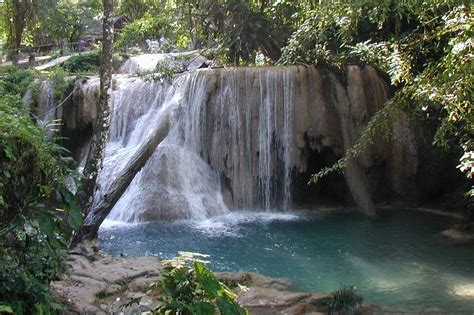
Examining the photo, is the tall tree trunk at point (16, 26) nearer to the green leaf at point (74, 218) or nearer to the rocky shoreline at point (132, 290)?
the rocky shoreline at point (132, 290)

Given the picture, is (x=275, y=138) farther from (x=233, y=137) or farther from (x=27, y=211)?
(x=27, y=211)

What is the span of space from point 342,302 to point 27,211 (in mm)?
3684

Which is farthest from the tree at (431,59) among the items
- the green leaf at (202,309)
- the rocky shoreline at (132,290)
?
the green leaf at (202,309)

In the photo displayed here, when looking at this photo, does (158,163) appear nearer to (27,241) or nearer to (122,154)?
(122,154)

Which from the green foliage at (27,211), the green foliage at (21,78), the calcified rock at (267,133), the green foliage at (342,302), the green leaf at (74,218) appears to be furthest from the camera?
the green foliage at (21,78)

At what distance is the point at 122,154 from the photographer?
13023 millimetres

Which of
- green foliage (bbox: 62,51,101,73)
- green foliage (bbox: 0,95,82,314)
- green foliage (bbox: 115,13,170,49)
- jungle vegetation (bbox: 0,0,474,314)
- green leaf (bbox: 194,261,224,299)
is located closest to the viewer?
green foliage (bbox: 0,95,82,314)

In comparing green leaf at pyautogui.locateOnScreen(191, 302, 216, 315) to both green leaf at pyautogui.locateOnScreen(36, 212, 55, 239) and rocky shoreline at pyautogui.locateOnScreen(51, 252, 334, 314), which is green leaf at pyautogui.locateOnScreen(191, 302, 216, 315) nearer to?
rocky shoreline at pyautogui.locateOnScreen(51, 252, 334, 314)

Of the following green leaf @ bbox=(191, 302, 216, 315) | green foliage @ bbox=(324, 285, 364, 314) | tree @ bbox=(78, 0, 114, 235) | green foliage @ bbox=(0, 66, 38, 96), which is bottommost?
green foliage @ bbox=(324, 285, 364, 314)

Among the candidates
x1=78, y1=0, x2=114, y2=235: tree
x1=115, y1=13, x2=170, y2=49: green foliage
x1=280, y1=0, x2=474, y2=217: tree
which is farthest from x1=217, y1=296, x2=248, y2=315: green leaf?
x1=115, y1=13, x2=170, y2=49: green foliage

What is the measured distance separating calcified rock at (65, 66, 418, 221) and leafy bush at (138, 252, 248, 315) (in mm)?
8434

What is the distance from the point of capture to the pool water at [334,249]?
7648 mm

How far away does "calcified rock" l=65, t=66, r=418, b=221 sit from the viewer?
13.1 metres

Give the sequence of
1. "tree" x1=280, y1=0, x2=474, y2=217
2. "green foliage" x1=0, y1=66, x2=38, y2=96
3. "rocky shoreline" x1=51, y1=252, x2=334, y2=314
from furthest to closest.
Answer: "green foliage" x1=0, y1=66, x2=38, y2=96
"tree" x1=280, y1=0, x2=474, y2=217
"rocky shoreline" x1=51, y1=252, x2=334, y2=314
